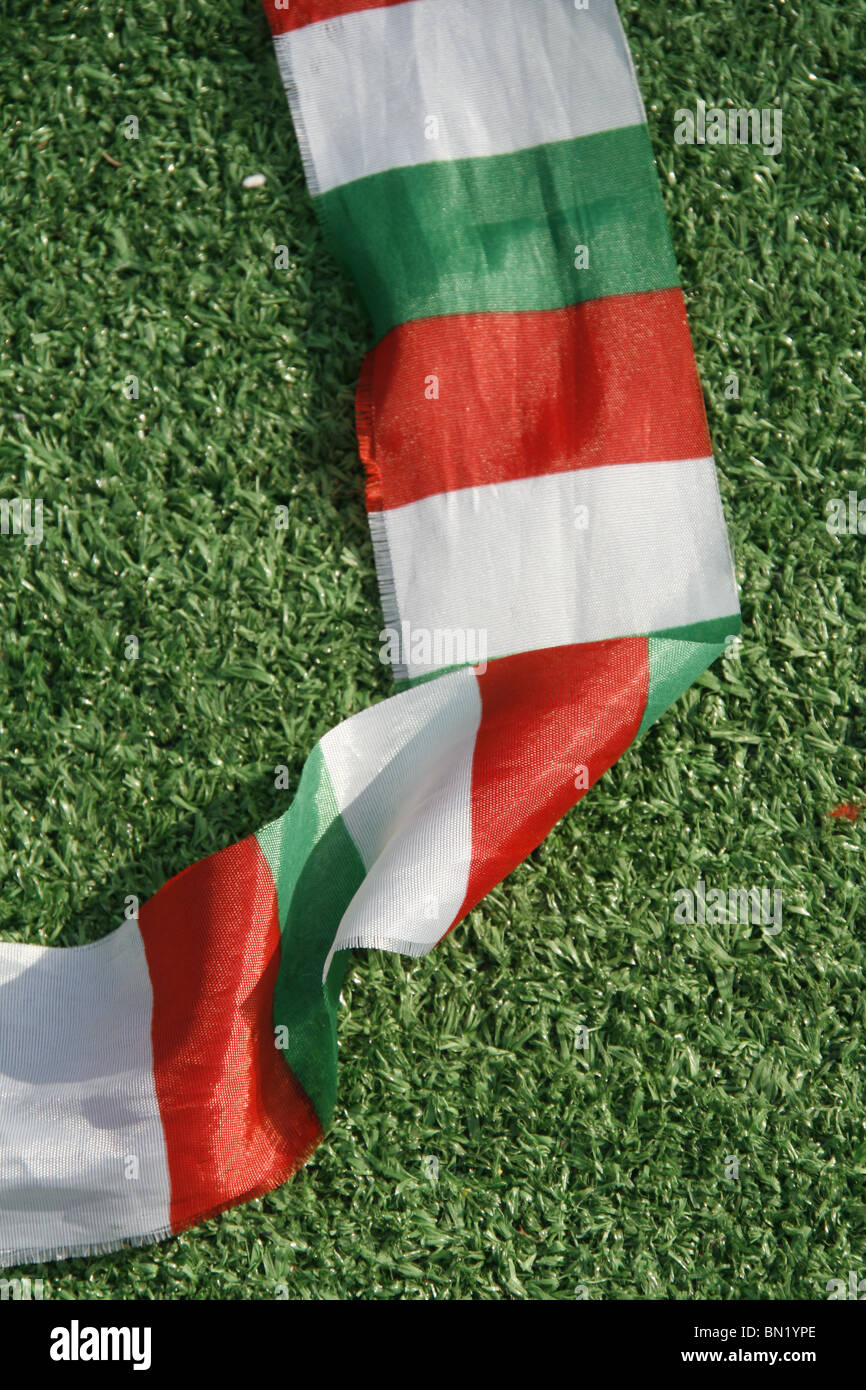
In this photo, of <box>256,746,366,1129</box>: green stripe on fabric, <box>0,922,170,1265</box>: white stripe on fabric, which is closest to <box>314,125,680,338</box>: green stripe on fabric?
<box>256,746,366,1129</box>: green stripe on fabric

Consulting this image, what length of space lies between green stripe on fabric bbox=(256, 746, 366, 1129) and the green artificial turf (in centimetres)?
9

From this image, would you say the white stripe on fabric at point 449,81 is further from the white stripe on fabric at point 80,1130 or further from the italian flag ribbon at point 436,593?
the white stripe on fabric at point 80,1130

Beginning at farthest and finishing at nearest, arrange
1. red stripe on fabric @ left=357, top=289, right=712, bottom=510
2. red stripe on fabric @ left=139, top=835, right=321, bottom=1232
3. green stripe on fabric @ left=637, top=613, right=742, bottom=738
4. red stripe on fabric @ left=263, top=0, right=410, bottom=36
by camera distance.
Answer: red stripe on fabric @ left=263, top=0, right=410, bottom=36
red stripe on fabric @ left=357, top=289, right=712, bottom=510
green stripe on fabric @ left=637, top=613, right=742, bottom=738
red stripe on fabric @ left=139, top=835, right=321, bottom=1232

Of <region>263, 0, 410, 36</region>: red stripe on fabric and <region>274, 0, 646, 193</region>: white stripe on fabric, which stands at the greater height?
<region>263, 0, 410, 36</region>: red stripe on fabric

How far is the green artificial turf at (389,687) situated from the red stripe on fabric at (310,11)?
Result: 0.04 metres

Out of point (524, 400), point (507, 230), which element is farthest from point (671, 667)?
point (507, 230)

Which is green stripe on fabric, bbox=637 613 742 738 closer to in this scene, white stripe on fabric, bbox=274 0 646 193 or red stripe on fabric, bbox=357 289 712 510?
red stripe on fabric, bbox=357 289 712 510

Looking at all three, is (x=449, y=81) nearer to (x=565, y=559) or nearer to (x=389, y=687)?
(x=565, y=559)

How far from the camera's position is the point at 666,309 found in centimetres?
220

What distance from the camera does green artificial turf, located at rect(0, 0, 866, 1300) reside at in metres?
2.00

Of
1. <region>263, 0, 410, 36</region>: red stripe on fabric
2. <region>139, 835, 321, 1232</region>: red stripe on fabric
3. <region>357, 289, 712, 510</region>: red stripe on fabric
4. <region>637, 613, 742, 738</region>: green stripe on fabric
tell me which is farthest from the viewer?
<region>263, 0, 410, 36</region>: red stripe on fabric

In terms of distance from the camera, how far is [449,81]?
2256 millimetres

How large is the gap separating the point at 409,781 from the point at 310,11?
150cm

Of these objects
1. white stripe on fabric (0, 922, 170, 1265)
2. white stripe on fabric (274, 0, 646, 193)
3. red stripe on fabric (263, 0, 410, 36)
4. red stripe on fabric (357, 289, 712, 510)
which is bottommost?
white stripe on fabric (0, 922, 170, 1265)
